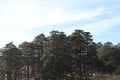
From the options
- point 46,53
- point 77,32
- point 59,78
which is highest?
point 77,32

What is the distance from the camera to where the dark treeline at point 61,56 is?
63844mm

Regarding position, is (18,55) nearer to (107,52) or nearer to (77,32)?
(77,32)

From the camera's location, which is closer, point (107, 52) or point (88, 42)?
point (88, 42)

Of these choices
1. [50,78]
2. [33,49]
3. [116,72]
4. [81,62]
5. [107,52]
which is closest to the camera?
[50,78]

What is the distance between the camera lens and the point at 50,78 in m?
62.5

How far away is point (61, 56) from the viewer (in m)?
64.2

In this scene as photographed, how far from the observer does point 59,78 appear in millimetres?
63344

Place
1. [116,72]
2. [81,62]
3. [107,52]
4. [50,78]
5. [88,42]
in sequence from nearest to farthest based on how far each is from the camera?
[50,78] → [81,62] → [88,42] → [107,52] → [116,72]

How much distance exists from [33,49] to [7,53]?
965 centimetres

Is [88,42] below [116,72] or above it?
above

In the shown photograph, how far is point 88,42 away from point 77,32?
526cm

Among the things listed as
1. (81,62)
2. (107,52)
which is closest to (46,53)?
(81,62)

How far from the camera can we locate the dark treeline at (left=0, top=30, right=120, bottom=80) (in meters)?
63.8

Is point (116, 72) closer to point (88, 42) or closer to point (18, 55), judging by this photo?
point (88, 42)
